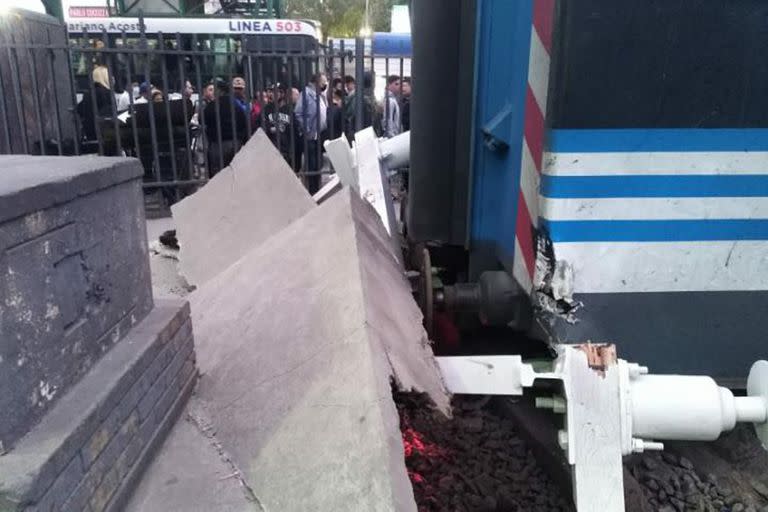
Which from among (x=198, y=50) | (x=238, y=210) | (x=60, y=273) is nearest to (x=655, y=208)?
(x=60, y=273)

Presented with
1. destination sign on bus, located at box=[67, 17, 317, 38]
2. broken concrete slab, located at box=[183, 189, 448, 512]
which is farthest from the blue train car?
destination sign on bus, located at box=[67, 17, 317, 38]

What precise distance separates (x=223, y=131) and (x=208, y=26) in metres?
3.71

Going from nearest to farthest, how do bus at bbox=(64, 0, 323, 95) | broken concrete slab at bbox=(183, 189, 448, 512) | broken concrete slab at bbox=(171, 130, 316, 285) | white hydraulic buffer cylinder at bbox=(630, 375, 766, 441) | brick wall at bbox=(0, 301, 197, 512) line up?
brick wall at bbox=(0, 301, 197, 512) → broken concrete slab at bbox=(183, 189, 448, 512) → white hydraulic buffer cylinder at bbox=(630, 375, 766, 441) → broken concrete slab at bbox=(171, 130, 316, 285) → bus at bbox=(64, 0, 323, 95)

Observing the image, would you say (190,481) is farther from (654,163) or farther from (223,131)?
(223,131)

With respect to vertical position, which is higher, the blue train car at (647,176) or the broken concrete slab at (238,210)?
the blue train car at (647,176)

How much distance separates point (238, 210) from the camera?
4.29 meters

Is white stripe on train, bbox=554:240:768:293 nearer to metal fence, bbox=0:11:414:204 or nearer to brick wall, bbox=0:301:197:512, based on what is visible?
brick wall, bbox=0:301:197:512

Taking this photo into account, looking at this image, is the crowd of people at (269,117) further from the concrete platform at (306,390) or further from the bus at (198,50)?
the concrete platform at (306,390)

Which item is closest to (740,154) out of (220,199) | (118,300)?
(118,300)

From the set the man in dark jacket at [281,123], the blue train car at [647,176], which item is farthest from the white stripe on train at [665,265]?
the man in dark jacket at [281,123]

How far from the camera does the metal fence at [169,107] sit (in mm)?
7043

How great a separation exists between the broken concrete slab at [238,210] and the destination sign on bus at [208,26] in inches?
256

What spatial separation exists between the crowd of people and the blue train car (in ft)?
18.6

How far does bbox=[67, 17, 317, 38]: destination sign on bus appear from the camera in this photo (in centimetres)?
1052
